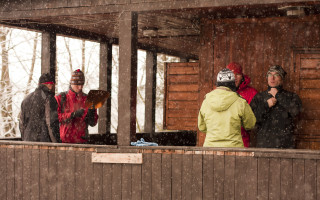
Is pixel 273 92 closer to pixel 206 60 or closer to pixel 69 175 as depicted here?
pixel 206 60

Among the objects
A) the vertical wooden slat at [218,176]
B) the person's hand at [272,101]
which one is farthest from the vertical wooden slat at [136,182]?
the person's hand at [272,101]

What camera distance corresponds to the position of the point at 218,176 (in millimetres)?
6926

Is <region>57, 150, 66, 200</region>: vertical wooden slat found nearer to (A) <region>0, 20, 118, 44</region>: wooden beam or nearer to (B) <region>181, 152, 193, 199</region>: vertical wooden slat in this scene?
(B) <region>181, 152, 193, 199</region>: vertical wooden slat

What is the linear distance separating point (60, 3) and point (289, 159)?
4.07 meters

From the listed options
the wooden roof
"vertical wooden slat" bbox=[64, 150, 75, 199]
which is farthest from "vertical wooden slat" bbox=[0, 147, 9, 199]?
the wooden roof

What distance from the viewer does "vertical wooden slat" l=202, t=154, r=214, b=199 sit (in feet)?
22.8

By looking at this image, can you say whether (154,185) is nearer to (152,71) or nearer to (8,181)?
(8,181)

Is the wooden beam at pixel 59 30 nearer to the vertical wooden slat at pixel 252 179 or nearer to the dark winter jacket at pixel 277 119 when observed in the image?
the dark winter jacket at pixel 277 119

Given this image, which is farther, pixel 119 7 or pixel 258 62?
pixel 258 62

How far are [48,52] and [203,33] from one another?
3000mm

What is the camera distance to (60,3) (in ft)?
26.4

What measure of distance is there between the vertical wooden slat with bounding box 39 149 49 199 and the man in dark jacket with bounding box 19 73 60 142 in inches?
13.4

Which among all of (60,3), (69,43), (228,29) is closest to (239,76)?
(228,29)

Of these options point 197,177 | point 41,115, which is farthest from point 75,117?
point 197,177
